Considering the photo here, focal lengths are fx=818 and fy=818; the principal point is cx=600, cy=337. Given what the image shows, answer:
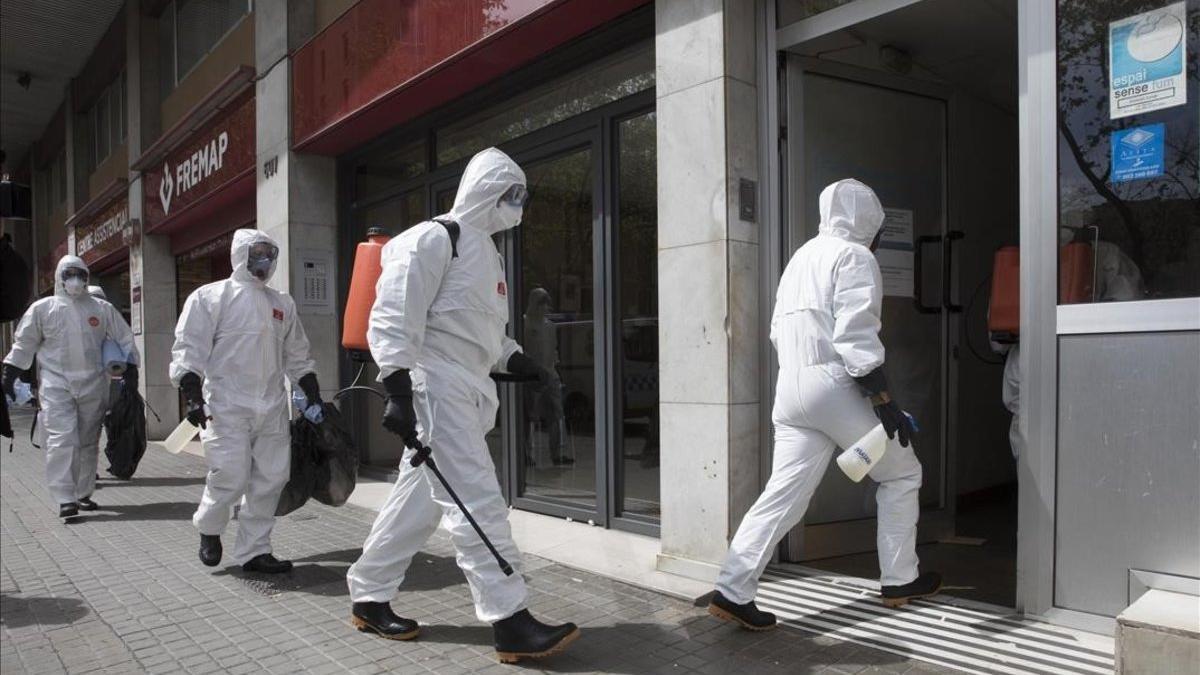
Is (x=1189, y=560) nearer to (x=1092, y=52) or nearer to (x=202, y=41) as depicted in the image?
(x=1092, y=52)

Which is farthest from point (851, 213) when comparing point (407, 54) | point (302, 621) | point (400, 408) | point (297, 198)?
point (297, 198)

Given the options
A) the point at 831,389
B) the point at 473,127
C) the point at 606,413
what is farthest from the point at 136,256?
the point at 831,389

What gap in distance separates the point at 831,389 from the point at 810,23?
79.6 inches

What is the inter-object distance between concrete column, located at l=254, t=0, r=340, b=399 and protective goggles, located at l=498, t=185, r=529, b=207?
210 inches

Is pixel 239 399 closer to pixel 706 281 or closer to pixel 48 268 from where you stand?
pixel 706 281

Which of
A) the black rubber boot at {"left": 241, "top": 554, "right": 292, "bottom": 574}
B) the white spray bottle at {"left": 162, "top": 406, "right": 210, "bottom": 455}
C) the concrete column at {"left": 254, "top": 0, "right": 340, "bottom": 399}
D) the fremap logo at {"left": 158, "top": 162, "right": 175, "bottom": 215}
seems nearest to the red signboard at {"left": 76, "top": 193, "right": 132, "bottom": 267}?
the fremap logo at {"left": 158, "top": 162, "right": 175, "bottom": 215}

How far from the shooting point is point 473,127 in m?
6.80

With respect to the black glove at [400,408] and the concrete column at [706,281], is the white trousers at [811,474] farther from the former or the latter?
the black glove at [400,408]

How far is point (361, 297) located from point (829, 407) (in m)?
3.31

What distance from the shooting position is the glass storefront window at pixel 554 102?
528 centimetres

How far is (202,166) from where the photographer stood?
10.9 metres

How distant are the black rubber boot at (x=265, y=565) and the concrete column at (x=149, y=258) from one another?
9.88m

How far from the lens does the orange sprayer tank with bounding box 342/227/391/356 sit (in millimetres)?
5328

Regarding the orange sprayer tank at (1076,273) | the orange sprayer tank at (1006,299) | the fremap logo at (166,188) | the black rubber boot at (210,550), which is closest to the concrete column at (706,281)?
the orange sprayer tank at (1006,299)
